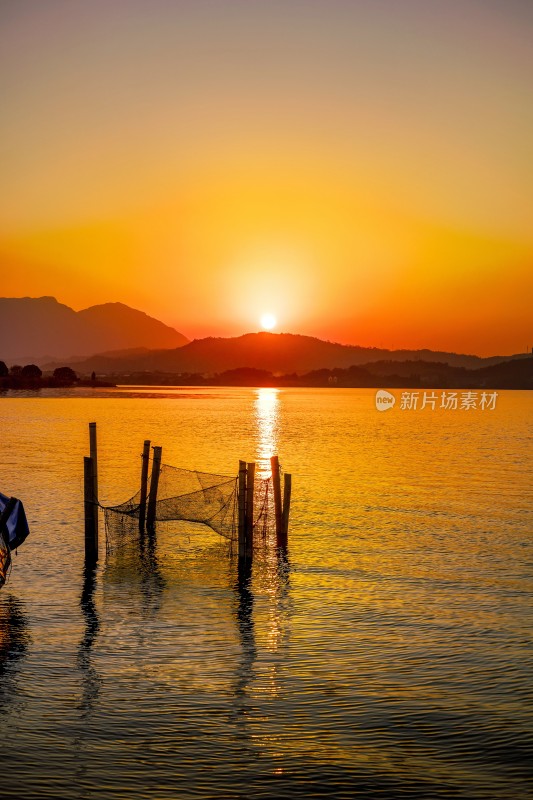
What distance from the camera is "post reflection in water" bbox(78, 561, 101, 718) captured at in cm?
1563

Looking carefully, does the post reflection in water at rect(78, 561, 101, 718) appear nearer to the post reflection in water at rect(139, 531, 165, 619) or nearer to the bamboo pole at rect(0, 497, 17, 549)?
the post reflection in water at rect(139, 531, 165, 619)

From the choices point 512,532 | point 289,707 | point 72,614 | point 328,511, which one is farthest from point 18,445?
point 289,707

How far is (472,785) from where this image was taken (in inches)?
493

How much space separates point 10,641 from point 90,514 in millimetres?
8331

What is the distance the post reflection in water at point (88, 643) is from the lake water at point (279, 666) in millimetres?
57

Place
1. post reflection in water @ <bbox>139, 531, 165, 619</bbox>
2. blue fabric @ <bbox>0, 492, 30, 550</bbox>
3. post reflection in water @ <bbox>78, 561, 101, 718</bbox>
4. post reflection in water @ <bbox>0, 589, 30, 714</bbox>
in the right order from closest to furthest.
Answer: post reflection in water @ <bbox>78, 561, 101, 718</bbox> < post reflection in water @ <bbox>0, 589, 30, 714</bbox> < post reflection in water @ <bbox>139, 531, 165, 619</bbox> < blue fabric @ <bbox>0, 492, 30, 550</bbox>

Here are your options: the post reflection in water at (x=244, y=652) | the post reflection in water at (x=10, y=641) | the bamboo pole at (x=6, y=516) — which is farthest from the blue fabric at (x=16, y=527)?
the post reflection in water at (x=244, y=652)

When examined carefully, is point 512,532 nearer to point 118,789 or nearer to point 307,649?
point 307,649

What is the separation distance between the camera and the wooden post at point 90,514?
26.6m

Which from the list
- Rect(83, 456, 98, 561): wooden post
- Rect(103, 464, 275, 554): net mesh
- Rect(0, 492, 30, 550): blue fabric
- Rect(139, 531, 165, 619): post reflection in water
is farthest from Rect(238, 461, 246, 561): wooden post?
Rect(0, 492, 30, 550): blue fabric

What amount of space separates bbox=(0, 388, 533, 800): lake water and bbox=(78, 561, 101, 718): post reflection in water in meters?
0.06

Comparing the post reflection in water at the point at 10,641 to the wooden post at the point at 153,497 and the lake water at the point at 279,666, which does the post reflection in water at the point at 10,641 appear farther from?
the wooden post at the point at 153,497

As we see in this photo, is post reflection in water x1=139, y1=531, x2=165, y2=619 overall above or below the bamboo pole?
below

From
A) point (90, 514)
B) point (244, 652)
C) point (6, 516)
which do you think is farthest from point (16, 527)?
point (244, 652)
